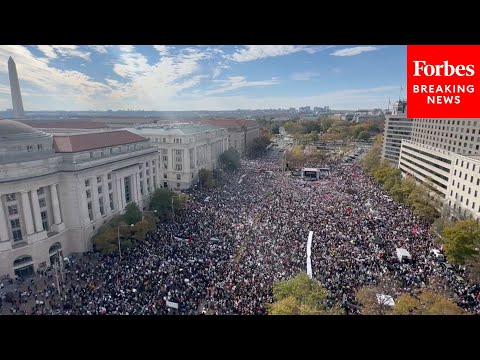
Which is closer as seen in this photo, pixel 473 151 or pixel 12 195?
pixel 12 195

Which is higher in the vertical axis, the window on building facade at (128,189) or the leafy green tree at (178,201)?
the window on building facade at (128,189)

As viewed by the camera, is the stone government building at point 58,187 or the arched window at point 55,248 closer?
the stone government building at point 58,187

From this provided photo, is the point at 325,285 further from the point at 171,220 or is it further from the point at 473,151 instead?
the point at 473,151

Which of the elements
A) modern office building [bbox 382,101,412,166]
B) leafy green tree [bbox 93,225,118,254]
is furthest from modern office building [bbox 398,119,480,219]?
leafy green tree [bbox 93,225,118,254]

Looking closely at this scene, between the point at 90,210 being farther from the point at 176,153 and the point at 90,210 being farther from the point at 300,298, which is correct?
the point at 300,298

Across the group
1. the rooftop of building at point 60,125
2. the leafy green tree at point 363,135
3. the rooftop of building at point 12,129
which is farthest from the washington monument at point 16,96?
the leafy green tree at point 363,135

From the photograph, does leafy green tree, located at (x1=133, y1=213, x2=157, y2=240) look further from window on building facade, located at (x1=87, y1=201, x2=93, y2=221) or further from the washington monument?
the washington monument

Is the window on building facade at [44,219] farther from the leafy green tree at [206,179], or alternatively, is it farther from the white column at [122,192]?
the leafy green tree at [206,179]
